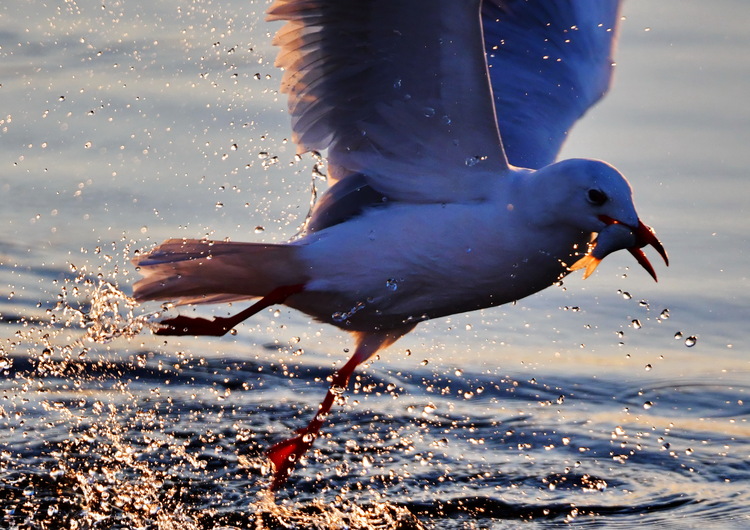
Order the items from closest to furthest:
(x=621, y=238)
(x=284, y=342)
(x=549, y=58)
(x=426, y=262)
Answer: (x=621, y=238) < (x=426, y=262) < (x=549, y=58) < (x=284, y=342)

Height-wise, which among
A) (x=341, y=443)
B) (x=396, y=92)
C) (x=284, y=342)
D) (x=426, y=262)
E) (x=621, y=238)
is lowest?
(x=341, y=443)

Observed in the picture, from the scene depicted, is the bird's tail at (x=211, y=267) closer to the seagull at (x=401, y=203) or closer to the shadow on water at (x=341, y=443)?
the seagull at (x=401, y=203)

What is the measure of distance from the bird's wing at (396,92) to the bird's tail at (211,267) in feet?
1.63

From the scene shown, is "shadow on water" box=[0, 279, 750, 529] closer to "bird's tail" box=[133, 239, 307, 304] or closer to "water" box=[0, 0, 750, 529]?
"water" box=[0, 0, 750, 529]

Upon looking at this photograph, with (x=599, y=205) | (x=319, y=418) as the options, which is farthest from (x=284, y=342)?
(x=599, y=205)

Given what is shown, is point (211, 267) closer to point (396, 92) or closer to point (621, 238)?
point (396, 92)

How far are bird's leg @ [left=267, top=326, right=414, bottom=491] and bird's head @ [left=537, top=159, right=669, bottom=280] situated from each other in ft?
3.54

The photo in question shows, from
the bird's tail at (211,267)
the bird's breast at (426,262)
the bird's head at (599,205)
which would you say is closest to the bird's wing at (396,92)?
the bird's breast at (426,262)

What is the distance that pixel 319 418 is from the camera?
21.1 ft

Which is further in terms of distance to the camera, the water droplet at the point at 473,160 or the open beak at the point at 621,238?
the water droplet at the point at 473,160

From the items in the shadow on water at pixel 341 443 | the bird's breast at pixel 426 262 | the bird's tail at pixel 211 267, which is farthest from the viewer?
the bird's tail at pixel 211 267

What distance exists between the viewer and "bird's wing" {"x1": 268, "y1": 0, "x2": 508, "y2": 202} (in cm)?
535

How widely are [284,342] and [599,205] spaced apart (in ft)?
8.80

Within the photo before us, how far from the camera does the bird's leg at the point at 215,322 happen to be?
19.3 ft
